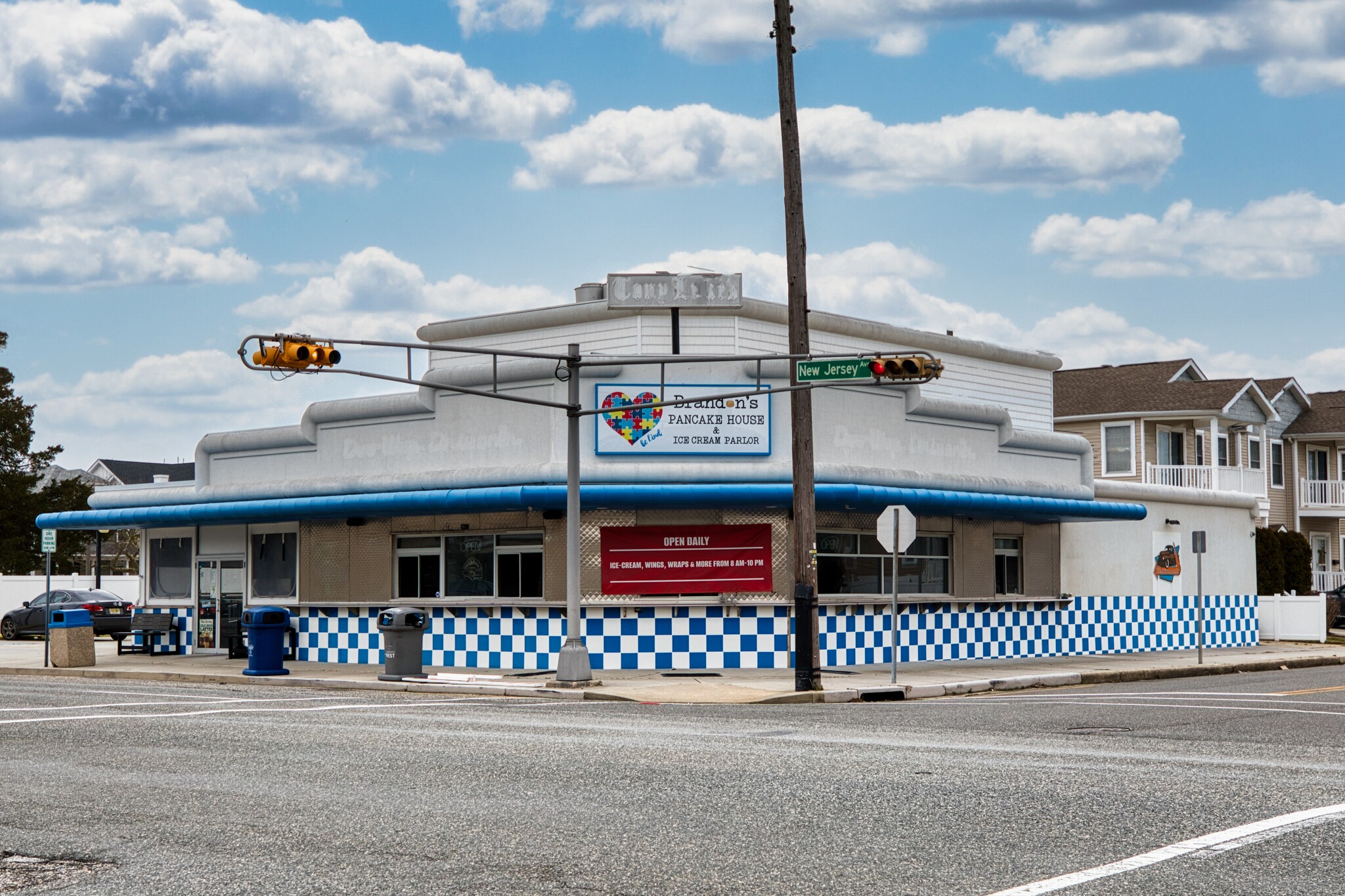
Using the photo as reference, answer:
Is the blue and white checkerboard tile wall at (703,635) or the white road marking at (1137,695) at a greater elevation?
the blue and white checkerboard tile wall at (703,635)

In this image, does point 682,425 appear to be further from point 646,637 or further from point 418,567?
point 418,567

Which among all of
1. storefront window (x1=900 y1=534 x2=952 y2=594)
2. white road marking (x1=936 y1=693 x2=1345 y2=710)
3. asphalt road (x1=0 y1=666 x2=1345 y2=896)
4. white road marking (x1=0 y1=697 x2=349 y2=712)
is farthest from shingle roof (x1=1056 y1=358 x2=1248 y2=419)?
white road marking (x1=0 y1=697 x2=349 y2=712)

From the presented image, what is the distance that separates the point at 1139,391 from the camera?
47.2m

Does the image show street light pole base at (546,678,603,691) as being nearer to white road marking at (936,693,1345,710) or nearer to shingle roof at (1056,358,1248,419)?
white road marking at (936,693,1345,710)

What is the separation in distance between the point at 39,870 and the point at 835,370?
14.2 meters

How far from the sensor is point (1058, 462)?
31000mm

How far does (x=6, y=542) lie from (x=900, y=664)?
48.9 metres

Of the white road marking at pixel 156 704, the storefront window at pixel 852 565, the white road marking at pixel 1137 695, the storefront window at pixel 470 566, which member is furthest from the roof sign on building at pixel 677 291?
the white road marking at pixel 156 704

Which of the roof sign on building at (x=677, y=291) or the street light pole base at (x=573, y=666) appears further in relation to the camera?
the roof sign on building at (x=677, y=291)

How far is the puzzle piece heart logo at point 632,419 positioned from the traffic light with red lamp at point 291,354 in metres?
7.34

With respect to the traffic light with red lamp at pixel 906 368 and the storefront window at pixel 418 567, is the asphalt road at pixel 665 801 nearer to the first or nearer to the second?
A: the traffic light with red lamp at pixel 906 368

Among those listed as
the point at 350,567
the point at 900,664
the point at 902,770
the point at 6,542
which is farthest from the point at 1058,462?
the point at 6,542

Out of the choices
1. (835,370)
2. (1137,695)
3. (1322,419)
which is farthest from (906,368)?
(1322,419)

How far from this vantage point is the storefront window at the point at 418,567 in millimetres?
27094
